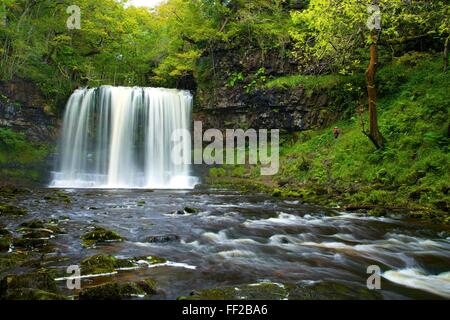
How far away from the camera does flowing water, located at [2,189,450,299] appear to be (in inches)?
206

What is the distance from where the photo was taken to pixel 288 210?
39.2 ft

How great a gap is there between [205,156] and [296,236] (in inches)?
663

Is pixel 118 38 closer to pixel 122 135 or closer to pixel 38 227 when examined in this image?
pixel 122 135

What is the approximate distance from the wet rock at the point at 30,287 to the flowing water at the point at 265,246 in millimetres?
539

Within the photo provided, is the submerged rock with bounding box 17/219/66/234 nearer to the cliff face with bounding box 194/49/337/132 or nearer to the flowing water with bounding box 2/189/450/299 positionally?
the flowing water with bounding box 2/189/450/299

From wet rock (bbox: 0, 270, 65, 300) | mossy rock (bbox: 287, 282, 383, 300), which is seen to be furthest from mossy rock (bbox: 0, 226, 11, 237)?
mossy rock (bbox: 287, 282, 383, 300)

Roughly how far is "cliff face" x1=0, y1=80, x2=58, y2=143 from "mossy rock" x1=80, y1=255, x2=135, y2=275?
20966 mm

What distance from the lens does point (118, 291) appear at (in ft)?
13.6

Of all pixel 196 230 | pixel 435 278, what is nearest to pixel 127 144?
pixel 196 230
